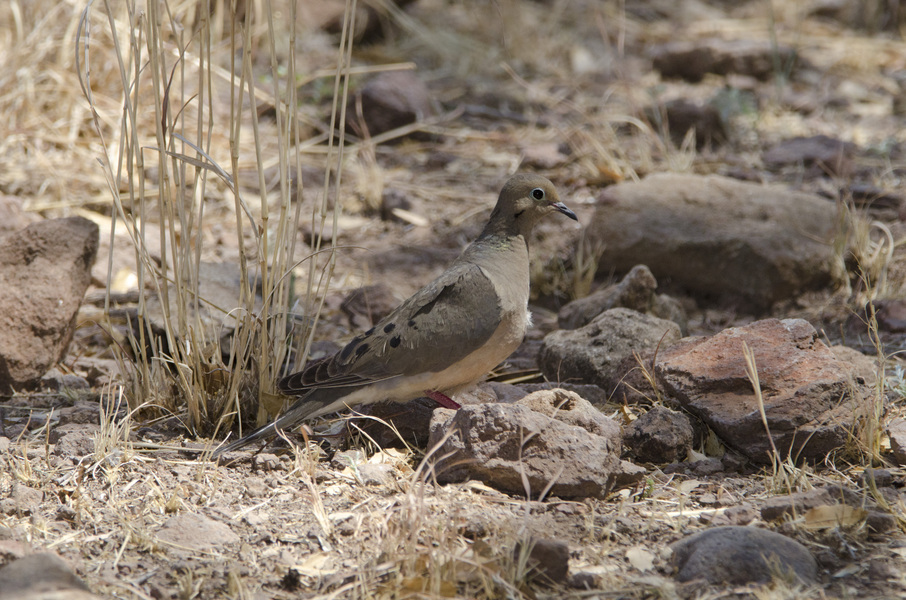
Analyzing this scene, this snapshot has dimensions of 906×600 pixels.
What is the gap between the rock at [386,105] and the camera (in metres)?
7.10

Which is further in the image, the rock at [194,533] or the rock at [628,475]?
the rock at [628,475]

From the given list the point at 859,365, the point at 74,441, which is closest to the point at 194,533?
the point at 74,441

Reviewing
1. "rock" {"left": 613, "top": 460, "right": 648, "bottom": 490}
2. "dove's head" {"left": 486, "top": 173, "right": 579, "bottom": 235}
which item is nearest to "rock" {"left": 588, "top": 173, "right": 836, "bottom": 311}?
"dove's head" {"left": 486, "top": 173, "right": 579, "bottom": 235}

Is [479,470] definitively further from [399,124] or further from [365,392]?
[399,124]

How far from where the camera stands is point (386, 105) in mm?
7172

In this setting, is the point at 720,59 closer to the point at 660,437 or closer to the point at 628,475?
the point at 660,437

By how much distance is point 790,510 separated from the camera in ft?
9.28

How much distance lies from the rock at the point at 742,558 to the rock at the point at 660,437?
72 cm

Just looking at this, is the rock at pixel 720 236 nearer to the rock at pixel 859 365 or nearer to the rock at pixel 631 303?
the rock at pixel 631 303

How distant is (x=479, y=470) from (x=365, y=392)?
0.68m

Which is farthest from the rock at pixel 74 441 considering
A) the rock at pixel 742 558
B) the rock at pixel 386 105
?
the rock at pixel 386 105

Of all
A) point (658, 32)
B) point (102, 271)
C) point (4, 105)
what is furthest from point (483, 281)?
point (658, 32)

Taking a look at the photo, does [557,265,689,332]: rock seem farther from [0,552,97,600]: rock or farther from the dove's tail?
[0,552,97,600]: rock

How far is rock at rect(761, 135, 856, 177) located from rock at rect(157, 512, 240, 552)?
5007 mm
